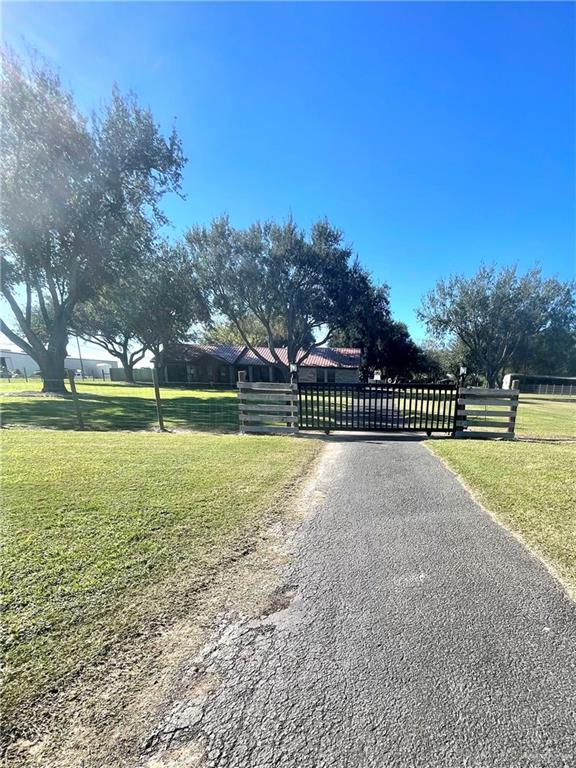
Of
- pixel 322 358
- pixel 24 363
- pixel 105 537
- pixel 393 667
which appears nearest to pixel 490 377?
pixel 322 358

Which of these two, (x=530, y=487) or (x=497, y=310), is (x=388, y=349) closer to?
(x=497, y=310)

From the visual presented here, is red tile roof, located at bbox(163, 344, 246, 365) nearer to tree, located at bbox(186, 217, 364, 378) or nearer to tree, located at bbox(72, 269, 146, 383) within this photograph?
tree, located at bbox(72, 269, 146, 383)

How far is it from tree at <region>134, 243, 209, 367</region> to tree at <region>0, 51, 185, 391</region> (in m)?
2.95

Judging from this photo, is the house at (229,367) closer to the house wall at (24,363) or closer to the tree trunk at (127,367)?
the tree trunk at (127,367)

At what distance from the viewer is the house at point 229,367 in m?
34.7

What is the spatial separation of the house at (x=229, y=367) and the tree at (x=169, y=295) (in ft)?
26.3

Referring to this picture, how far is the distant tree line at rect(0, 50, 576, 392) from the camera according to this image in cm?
1345

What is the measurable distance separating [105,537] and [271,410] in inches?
218

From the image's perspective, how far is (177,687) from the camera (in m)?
1.68

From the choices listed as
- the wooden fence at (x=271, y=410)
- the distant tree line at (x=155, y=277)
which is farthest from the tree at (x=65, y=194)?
the wooden fence at (x=271, y=410)

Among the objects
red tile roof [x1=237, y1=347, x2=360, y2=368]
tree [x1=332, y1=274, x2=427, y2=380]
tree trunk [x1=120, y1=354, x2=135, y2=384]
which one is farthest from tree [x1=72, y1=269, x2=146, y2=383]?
tree [x1=332, y1=274, x2=427, y2=380]

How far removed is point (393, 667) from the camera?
179 centimetres

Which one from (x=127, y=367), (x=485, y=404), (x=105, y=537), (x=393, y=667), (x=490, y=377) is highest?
(x=127, y=367)

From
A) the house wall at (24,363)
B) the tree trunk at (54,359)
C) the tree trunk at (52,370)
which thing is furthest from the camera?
the house wall at (24,363)
